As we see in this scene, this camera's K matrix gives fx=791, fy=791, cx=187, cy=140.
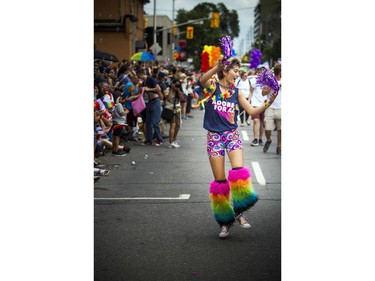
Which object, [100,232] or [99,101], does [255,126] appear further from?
[100,232]

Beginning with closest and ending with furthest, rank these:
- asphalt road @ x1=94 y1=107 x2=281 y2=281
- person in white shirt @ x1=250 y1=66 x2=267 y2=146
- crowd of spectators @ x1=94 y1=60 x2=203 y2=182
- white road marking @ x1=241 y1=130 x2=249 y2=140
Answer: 1. asphalt road @ x1=94 y1=107 x2=281 y2=281
2. crowd of spectators @ x1=94 y1=60 x2=203 y2=182
3. person in white shirt @ x1=250 y1=66 x2=267 y2=146
4. white road marking @ x1=241 y1=130 x2=249 y2=140

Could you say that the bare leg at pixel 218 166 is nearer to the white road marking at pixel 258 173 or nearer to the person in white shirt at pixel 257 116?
the white road marking at pixel 258 173

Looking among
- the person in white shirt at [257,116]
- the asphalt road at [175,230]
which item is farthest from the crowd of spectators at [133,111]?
the person in white shirt at [257,116]

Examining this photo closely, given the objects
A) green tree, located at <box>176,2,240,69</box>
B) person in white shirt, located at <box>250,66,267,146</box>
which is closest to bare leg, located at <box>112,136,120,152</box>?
person in white shirt, located at <box>250,66,267,146</box>

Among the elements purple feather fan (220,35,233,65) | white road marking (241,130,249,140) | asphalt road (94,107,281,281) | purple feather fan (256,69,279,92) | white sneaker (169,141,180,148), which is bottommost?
asphalt road (94,107,281,281)

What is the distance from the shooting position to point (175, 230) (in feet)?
26.6

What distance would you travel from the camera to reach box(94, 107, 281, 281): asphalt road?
21.5 feet

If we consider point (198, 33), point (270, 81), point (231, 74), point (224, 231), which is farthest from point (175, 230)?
point (198, 33)

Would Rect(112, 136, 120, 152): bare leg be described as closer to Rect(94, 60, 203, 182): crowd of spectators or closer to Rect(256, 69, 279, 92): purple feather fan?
Rect(94, 60, 203, 182): crowd of spectators

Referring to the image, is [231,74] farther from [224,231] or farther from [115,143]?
[115,143]

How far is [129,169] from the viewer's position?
13.4 meters
